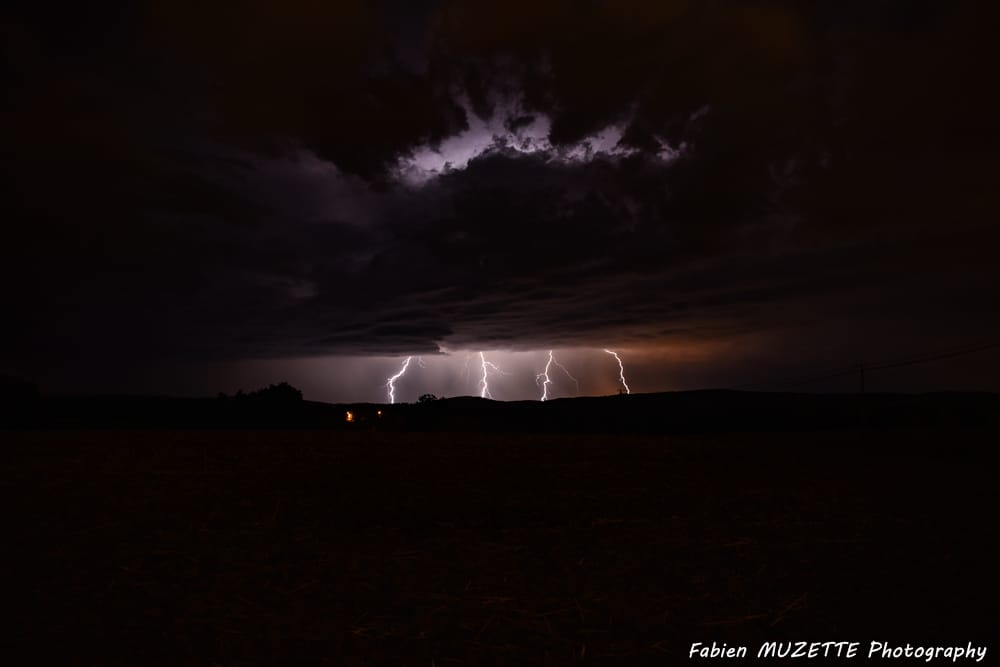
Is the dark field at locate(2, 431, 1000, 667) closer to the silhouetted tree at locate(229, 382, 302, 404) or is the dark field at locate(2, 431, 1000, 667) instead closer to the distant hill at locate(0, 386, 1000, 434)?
the distant hill at locate(0, 386, 1000, 434)

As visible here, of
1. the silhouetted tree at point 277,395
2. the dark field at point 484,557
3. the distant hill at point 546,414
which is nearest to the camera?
the dark field at point 484,557

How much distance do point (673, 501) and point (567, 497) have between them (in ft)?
4.12

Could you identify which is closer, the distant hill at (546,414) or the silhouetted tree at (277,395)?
the distant hill at (546,414)

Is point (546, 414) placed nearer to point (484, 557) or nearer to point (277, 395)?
point (277, 395)

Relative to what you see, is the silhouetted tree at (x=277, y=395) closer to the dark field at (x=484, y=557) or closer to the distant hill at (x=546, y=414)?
the distant hill at (x=546, y=414)

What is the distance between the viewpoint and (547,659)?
12.1 ft

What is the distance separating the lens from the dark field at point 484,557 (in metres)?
3.95

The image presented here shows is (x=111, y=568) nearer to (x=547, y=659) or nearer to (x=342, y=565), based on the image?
(x=342, y=565)

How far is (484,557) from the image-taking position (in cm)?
547

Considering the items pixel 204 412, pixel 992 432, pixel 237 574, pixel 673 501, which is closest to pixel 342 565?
pixel 237 574

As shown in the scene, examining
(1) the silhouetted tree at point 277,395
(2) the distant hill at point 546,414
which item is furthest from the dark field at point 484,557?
(1) the silhouetted tree at point 277,395

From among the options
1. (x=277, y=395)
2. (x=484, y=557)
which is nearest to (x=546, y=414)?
(x=277, y=395)

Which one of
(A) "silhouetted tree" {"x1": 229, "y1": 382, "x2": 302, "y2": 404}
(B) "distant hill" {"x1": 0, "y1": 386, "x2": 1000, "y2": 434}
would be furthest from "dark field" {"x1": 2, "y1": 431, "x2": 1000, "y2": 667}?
(A) "silhouetted tree" {"x1": 229, "y1": 382, "x2": 302, "y2": 404}

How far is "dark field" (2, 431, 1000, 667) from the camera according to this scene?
155 inches
